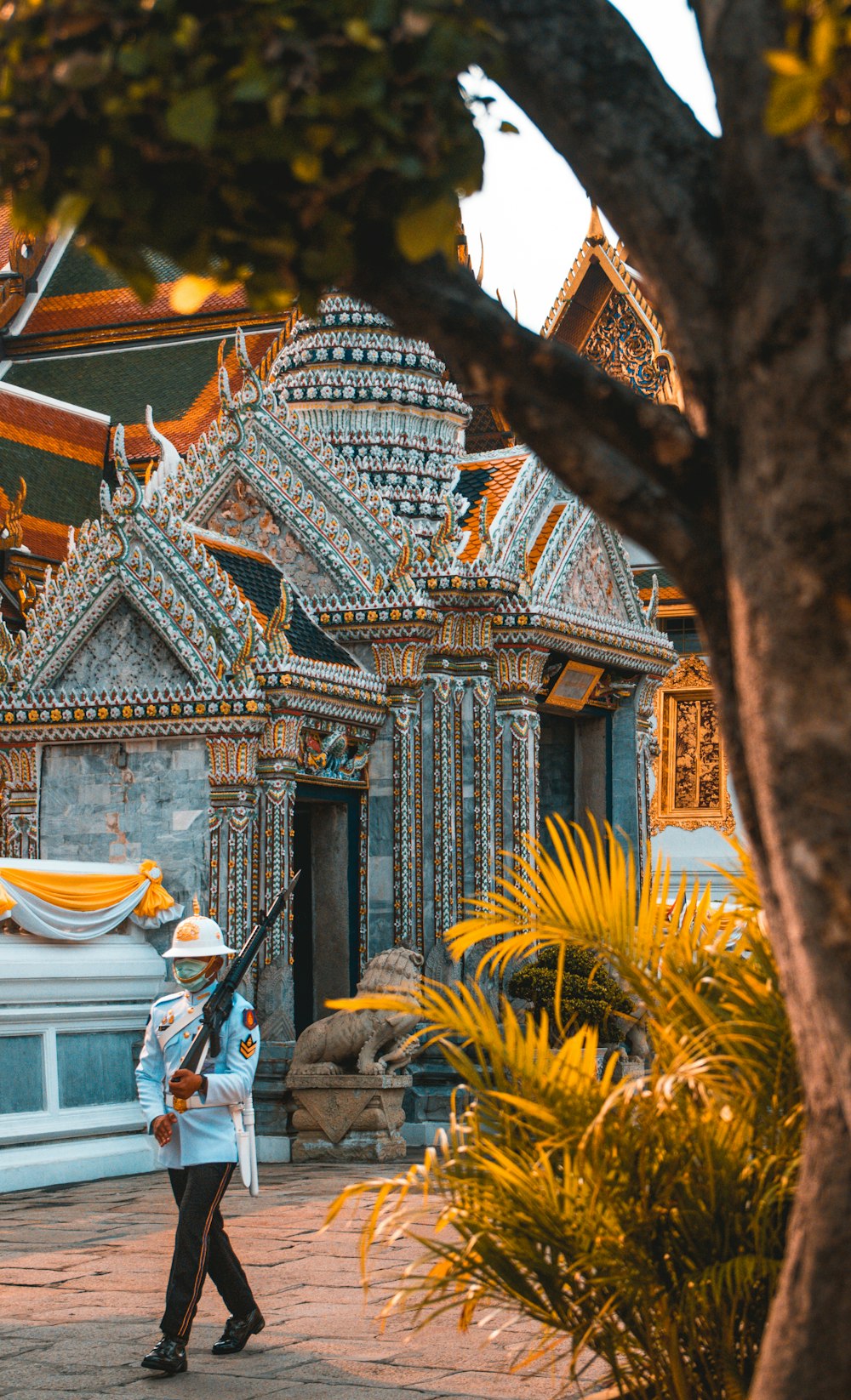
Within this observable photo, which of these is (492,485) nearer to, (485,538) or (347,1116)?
(485,538)

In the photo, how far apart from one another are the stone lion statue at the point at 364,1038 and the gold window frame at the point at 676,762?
11.9m

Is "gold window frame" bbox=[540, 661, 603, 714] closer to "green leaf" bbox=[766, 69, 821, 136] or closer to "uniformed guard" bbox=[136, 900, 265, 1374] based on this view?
"uniformed guard" bbox=[136, 900, 265, 1374]

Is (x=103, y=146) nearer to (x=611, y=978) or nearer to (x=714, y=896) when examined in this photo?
(x=611, y=978)

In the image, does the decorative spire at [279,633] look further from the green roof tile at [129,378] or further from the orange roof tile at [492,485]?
the green roof tile at [129,378]

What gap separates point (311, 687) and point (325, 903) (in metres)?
1.89

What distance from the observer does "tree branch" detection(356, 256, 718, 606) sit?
354 centimetres

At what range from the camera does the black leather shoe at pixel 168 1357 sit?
6.48 meters

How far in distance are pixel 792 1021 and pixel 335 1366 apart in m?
3.53

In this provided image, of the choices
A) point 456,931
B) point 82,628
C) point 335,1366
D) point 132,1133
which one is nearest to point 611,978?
point 132,1133

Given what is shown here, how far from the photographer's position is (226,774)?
12602 mm

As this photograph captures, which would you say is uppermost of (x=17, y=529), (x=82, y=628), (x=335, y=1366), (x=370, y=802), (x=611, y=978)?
(x=17, y=529)

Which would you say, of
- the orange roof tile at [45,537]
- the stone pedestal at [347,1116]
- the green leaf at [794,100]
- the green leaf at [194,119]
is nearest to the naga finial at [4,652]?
the stone pedestal at [347,1116]

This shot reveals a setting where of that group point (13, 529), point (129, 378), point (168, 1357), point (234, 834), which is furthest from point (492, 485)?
point (168, 1357)

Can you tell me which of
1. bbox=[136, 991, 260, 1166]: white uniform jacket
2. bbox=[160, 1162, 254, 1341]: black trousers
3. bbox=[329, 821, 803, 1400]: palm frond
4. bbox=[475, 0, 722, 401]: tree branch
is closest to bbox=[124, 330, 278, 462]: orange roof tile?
bbox=[136, 991, 260, 1166]: white uniform jacket
